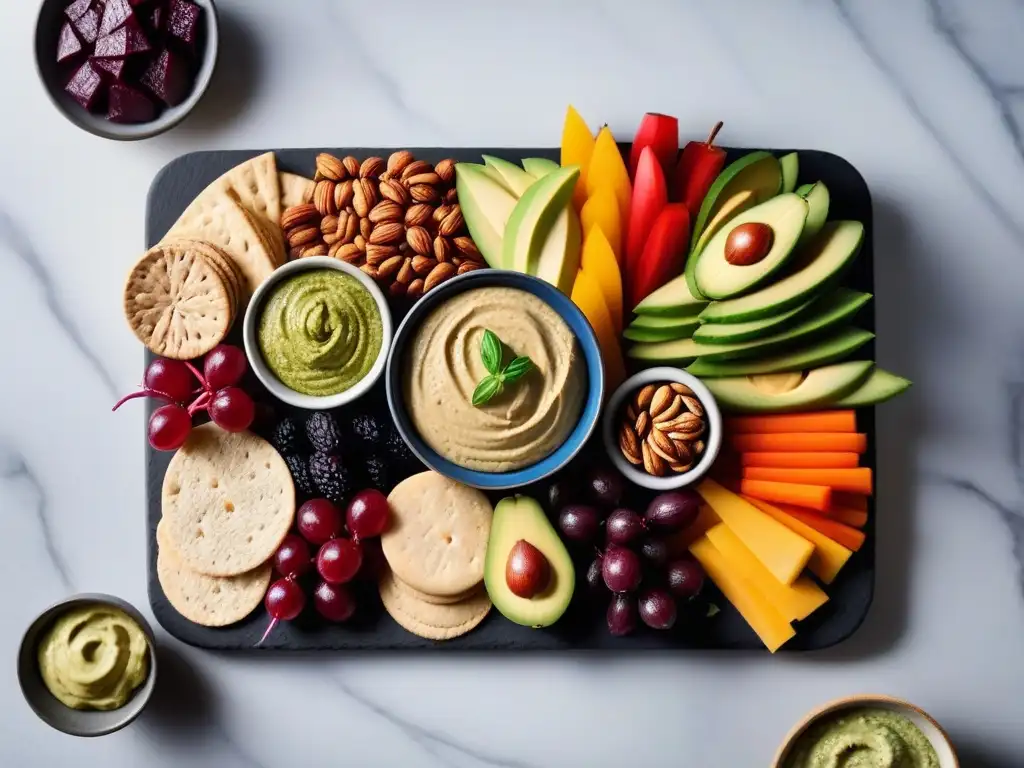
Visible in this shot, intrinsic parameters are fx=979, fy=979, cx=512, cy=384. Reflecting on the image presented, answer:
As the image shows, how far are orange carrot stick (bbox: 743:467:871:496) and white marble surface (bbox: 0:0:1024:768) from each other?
0.24 m

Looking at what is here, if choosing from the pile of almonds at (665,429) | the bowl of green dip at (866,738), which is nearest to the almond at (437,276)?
the pile of almonds at (665,429)

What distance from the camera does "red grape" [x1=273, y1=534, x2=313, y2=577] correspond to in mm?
1976

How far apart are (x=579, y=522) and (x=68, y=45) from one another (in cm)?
146

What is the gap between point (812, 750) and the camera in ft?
6.49

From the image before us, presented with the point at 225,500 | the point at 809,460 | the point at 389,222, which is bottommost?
the point at 225,500

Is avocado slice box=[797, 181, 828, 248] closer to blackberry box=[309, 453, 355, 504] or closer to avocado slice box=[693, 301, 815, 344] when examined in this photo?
avocado slice box=[693, 301, 815, 344]

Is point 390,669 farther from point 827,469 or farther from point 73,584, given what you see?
point 827,469

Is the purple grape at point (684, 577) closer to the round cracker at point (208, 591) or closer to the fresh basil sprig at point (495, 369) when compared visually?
the fresh basil sprig at point (495, 369)

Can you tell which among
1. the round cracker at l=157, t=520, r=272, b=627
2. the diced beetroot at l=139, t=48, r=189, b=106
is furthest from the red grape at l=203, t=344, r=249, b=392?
the diced beetroot at l=139, t=48, r=189, b=106

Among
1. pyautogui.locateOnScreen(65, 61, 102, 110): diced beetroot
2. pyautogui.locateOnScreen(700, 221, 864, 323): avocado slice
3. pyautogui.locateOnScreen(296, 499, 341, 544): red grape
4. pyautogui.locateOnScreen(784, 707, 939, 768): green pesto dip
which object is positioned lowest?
pyautogui.locateOnScreen(784, 707, 939, 768): green pesto dip

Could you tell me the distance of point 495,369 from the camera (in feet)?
5.85

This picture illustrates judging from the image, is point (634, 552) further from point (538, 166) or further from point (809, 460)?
point (538, 166)

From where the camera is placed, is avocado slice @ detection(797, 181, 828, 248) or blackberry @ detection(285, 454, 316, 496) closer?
avocado slice @ detection(797, 181, 828, 248)

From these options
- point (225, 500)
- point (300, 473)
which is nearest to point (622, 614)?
point (300, 473)
